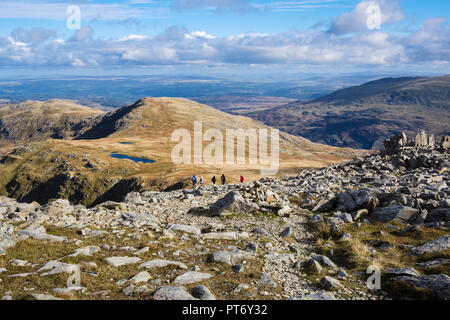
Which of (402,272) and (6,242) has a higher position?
(6,242)

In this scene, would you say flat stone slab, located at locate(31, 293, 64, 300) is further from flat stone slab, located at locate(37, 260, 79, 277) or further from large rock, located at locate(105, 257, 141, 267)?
large rock, located at locate(105, 257, 141, 267)

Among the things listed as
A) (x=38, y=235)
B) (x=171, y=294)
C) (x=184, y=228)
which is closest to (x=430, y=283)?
(x=171, y=294)

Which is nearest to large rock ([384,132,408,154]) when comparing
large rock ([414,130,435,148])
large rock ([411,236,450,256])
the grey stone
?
large rock ([414,130,435,148])

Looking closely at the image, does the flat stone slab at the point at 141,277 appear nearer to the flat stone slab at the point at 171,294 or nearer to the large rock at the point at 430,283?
the flat stone slab at the point at 171,294

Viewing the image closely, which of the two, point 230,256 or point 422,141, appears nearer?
point 230,256

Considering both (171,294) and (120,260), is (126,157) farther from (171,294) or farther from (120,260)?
(171,294)

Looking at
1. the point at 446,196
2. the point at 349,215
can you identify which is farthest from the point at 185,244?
the point at 446,196
